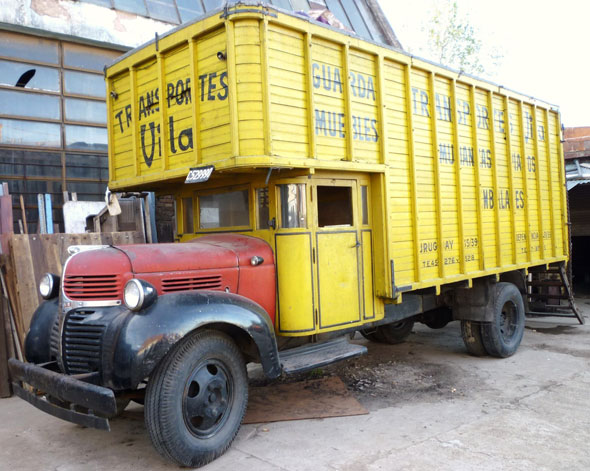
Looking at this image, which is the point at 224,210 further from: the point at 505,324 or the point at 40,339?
the point at 505,324

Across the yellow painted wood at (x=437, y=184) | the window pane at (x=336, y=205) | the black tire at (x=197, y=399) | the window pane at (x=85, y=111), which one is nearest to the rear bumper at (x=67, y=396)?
the black tire at (x=197, y=399)

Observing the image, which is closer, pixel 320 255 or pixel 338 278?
pixel 320 255

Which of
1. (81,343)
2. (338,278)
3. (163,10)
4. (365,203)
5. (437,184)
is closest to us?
(81,343)

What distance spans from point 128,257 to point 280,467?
6.33 feet

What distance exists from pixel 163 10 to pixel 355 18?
594 centimetres

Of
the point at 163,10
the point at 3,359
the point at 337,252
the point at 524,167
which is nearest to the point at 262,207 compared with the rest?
the point at 337,252

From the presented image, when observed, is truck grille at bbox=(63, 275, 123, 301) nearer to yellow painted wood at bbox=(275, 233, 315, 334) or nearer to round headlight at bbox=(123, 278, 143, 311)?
round headlight at bbox=(123, 278, 143, 311)

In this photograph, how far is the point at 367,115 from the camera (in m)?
5.19

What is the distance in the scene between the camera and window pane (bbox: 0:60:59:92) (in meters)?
8.14

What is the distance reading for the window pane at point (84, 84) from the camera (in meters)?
8.77

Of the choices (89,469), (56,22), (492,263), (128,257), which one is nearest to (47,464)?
(89,469)

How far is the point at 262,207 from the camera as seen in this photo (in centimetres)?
479

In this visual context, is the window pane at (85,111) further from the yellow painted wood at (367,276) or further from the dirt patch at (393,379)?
the yellow painted wood at (367,276)

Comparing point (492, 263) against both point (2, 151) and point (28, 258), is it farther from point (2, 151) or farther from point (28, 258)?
point (2, 151)
